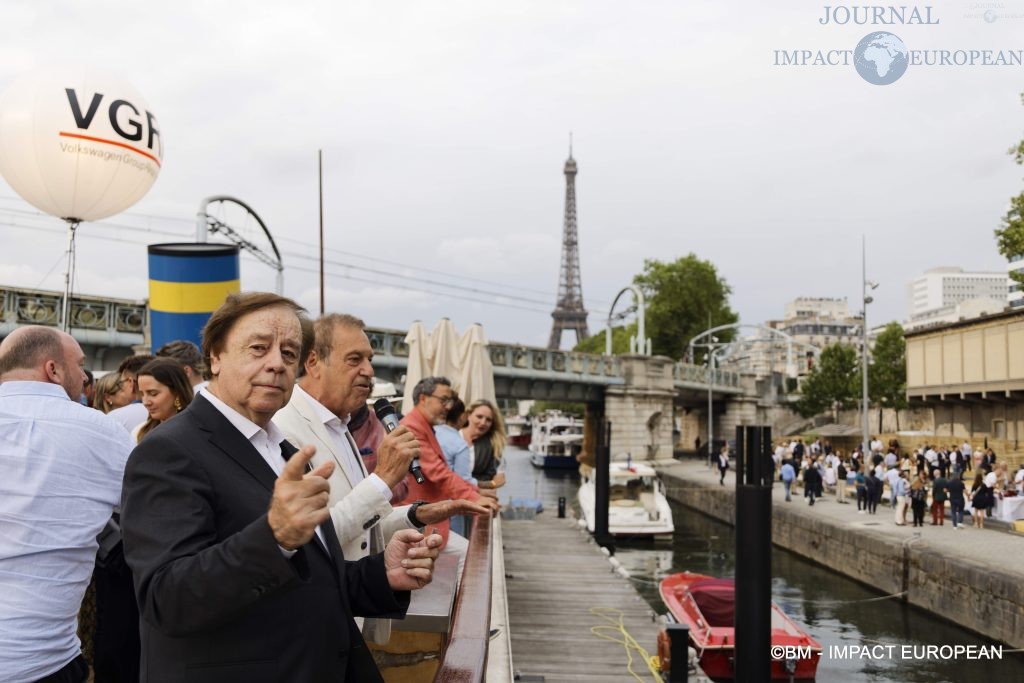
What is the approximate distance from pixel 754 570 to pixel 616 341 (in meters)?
73.0

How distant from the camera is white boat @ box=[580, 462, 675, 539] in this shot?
83.3 feet

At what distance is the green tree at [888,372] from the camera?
59.3 m

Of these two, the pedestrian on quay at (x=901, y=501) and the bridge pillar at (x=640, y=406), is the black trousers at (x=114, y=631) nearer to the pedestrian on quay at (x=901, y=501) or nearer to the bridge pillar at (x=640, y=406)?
the pedestrian on quay at (x=901, y=501)

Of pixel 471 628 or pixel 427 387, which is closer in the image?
pixel 471 628

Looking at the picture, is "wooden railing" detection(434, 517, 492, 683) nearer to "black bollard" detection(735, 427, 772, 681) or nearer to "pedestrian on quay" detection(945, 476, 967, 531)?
"black bollard" detection(735, 427, 772, 681)

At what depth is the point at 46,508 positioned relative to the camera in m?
2.53

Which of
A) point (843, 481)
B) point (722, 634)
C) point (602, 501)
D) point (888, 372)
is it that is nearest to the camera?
point (722, 634)

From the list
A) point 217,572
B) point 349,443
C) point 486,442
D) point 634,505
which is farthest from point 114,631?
point 634,505

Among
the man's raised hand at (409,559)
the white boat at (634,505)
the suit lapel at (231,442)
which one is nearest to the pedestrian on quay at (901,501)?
the white boat at (634,505)

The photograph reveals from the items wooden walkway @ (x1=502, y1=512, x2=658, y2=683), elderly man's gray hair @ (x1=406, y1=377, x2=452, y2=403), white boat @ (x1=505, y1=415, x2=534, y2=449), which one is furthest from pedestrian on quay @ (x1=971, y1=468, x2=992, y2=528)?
white boat @ (x1=505, y1=415, x2=534, y2=449)

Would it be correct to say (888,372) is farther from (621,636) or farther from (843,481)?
(621,636)

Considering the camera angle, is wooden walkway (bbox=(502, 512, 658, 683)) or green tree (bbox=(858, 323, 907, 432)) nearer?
wooden walkway (bbox=(502, 512, 658, 683))

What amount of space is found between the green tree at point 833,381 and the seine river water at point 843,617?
32536 mm

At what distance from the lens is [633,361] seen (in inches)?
1666
